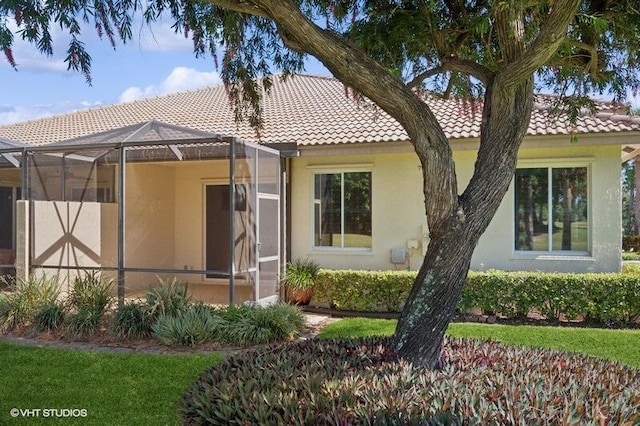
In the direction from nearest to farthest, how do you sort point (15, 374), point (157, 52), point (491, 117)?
point (491, 117) < point (157, 52) < point (15, 374)

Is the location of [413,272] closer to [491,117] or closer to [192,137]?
[192,137]

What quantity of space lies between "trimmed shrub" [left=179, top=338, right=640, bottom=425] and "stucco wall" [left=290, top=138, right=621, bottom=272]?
7298 mm

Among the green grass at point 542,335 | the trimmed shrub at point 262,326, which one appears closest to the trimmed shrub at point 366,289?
the green grass at point 542,335

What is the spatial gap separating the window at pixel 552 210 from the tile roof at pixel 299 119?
1147 millimetres

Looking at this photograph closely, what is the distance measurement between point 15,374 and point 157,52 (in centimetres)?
442

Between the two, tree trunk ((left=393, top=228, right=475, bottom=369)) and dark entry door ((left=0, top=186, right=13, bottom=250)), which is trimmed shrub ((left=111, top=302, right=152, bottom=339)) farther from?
tree trunk ((left=393, top=228, right=475, bottom=369))

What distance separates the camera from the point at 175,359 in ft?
24.6

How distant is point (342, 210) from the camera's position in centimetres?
1291

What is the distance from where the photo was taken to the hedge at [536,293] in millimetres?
Answer: 9961

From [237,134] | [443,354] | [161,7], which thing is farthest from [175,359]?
[237,134]

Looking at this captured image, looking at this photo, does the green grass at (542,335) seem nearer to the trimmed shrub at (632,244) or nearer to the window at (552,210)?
the window at (552,210)

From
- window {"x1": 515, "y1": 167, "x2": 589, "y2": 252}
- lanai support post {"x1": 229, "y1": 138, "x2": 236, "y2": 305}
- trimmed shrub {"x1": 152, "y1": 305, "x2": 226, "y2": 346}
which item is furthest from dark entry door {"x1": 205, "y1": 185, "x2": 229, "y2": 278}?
window {"x1": 515, "y1": 167, "x2": 589, "y2": 252}

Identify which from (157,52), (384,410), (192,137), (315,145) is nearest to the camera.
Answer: (384,410)

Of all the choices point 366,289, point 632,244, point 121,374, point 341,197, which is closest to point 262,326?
point 121,374
